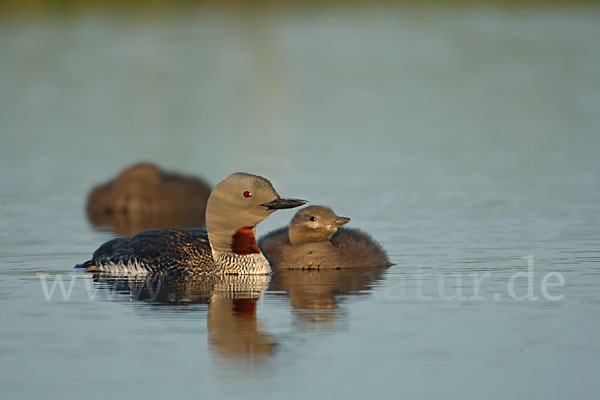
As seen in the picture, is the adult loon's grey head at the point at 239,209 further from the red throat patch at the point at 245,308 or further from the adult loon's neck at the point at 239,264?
the red throat patch at the point at 245,308

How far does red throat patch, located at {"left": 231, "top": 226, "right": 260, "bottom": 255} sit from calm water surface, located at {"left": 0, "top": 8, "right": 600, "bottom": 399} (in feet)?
1.01

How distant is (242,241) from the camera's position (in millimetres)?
8555

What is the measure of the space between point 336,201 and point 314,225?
9.53 ft

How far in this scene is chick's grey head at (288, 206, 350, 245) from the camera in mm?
9172

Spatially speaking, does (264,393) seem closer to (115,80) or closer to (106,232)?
(106,232)

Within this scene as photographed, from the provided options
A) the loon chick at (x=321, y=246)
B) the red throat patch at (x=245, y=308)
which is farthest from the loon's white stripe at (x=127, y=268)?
the red throat patch at (x=245, y=308)

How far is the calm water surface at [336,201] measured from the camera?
19.8 ft

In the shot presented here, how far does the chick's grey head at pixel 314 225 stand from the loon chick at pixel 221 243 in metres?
0.60

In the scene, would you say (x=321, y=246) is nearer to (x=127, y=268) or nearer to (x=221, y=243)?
(x=221, y=243)

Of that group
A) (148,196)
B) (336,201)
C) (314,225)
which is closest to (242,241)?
(314,225)

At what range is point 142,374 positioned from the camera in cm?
593

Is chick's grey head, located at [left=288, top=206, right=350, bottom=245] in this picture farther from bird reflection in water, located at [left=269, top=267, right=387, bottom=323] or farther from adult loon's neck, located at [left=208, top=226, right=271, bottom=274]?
adult loon's neck, located at [left=208, top=226, right=271, bottom=274]

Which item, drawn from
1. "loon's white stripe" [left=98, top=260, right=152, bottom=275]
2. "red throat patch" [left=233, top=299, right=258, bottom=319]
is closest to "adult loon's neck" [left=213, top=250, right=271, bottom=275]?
"loon's white stripe" [left=98, top=260, right=152, bottom=275]

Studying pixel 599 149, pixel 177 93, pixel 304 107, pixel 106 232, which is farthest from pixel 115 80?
pixel 106 232
